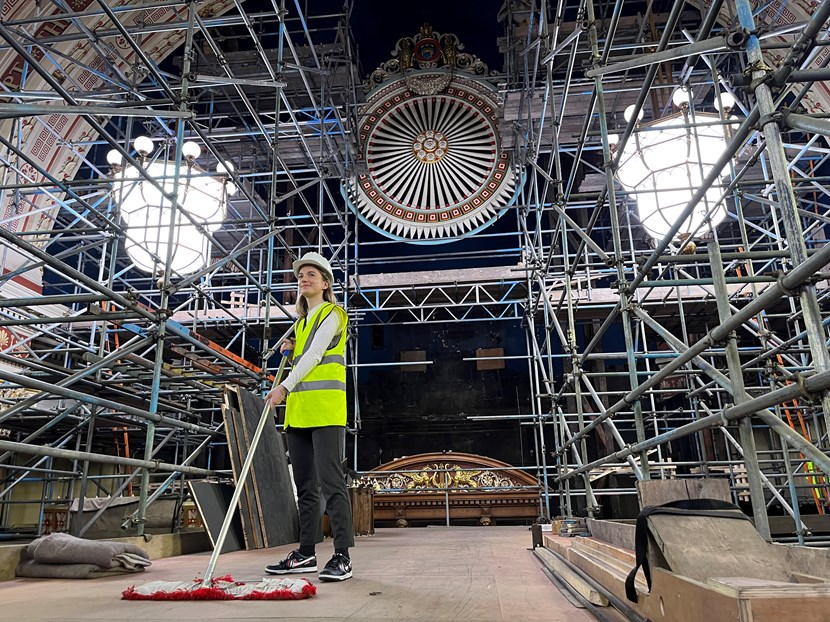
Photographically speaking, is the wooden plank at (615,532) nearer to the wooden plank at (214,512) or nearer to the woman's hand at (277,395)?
the woman's hand at (277,395)

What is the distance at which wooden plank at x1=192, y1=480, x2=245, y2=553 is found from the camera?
13.5 ft

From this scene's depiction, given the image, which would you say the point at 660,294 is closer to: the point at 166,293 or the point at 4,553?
the point at 166,293

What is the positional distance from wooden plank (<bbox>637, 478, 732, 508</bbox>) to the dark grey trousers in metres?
1.29

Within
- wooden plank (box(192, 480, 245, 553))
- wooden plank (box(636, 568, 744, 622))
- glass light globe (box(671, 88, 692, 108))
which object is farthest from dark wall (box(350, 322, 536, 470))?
wooden plank (box(636, 568, 744, 622))

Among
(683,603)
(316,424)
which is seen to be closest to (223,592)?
(316,424)

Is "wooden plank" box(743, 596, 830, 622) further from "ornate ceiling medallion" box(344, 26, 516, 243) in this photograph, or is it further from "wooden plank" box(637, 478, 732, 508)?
"ornate ceiling medallion" box(344, 26, 516, 243)

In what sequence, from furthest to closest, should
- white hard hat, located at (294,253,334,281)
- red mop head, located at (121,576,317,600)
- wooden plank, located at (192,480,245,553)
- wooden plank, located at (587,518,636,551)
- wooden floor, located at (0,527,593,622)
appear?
wooden plank, located at (192,480,245,553) < white hard hat, located at (294,253,334,281) < wooden plank, located at (587,518,636,551) < red mop head, located at (121,576,317,600) < wooden floor, located at (0,527,593,622)

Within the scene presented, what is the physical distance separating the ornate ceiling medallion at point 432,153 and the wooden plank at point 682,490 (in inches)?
344

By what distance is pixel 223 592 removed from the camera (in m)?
2.16

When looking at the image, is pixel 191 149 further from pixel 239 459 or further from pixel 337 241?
pixel 239 459

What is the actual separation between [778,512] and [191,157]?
9.39 metres

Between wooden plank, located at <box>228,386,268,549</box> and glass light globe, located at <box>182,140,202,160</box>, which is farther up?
glass light globe, located at <box>182,140,202,160</box>

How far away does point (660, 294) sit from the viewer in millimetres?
9094

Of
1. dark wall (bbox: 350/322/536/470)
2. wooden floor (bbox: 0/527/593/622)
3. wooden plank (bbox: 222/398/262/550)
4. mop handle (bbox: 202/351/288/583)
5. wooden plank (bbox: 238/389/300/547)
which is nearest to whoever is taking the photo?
wooden floor (bbox: 0/527/593/622)
